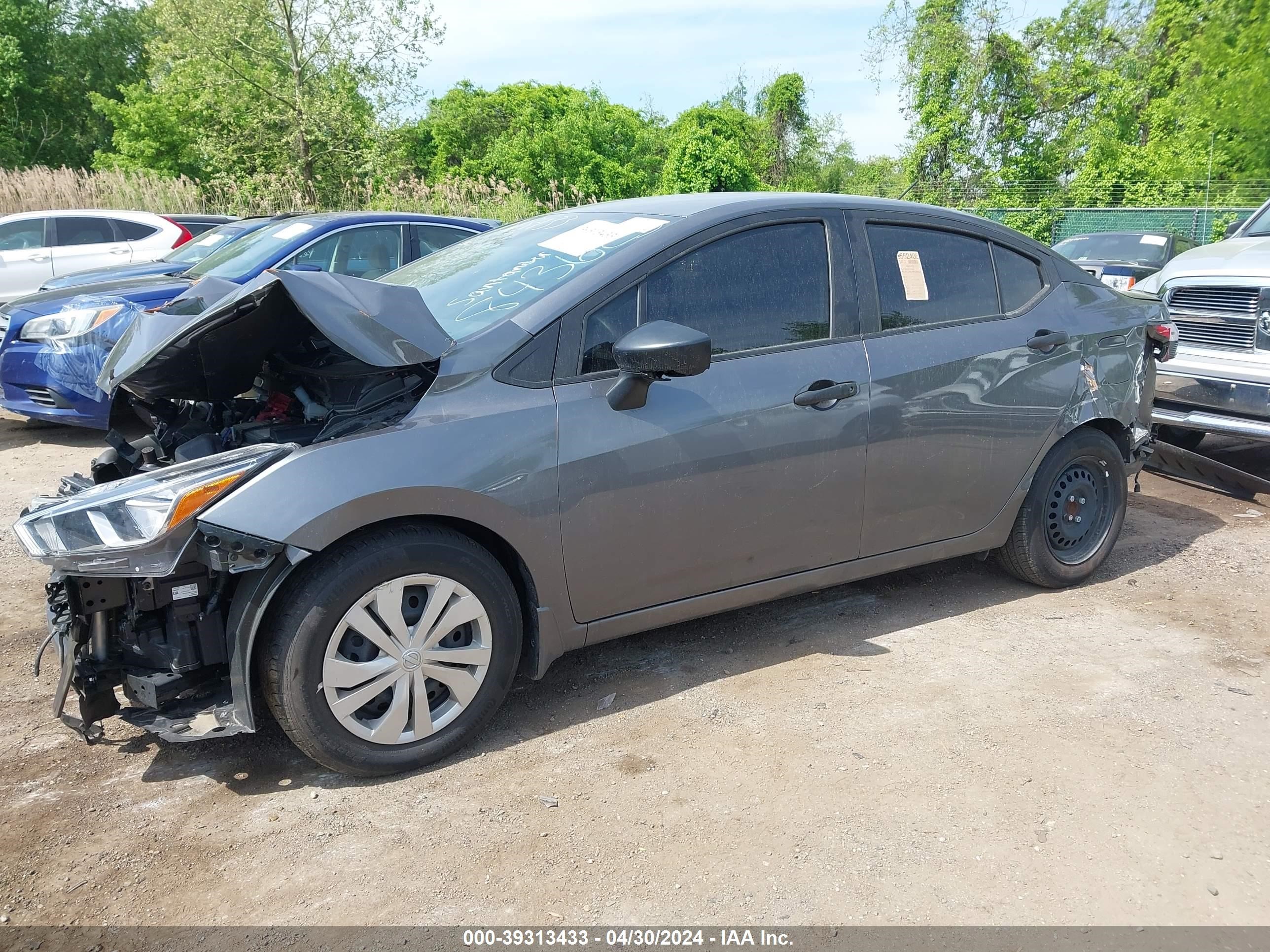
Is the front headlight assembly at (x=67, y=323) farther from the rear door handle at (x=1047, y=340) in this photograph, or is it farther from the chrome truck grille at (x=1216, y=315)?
the chrome truck grille at (x=1216, y=315)

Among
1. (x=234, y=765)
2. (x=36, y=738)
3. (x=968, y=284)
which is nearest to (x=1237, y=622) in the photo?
(x=968, y=284)

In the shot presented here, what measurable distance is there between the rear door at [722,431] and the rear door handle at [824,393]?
0.02m

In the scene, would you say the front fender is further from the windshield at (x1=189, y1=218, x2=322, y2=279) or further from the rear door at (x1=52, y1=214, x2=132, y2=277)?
the rear door at (x1=52, y1=214, x2=132, y2=277)

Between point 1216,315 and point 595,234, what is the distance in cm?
476

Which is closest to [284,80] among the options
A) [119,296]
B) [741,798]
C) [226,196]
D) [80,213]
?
[226,196]

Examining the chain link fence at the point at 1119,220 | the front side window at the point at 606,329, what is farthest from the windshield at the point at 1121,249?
the front side window at the point at 606,329

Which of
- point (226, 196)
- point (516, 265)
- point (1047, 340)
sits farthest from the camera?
point (226, 196)

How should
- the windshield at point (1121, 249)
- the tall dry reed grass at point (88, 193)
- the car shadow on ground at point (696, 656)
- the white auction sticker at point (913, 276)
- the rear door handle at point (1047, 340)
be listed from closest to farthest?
1. the car shadow on ground at point (696, 656)
2. the white auction sticker at point (913, 276)
3. the rear door handle at point (1047, 340)
4. the windshield at point (1121, 249)
5. the tall dry reed grass at point (88, 193)

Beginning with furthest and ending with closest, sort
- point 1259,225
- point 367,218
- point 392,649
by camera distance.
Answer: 1. point 367,218
2. point 1259,225
3. point 392,649

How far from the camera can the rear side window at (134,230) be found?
12039 mm

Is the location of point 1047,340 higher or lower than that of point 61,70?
lower

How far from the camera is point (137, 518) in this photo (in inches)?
111

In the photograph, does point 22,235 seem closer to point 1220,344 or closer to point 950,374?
point 950,374

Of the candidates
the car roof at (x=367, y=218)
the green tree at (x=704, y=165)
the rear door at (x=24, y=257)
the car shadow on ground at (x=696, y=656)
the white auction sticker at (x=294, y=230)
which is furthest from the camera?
the green tree at (x=704, y=165)
